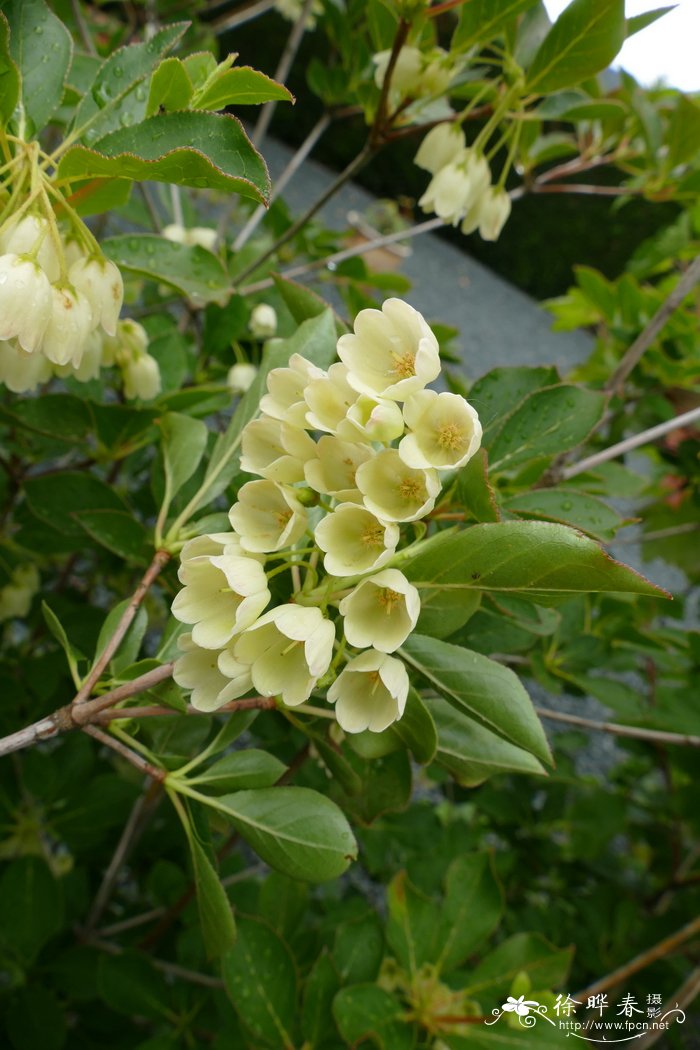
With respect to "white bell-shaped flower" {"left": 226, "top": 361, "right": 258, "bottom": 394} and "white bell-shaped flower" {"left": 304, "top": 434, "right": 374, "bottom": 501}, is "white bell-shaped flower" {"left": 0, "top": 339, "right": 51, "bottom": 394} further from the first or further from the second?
"white bell-shaped flower" {"left": 226, "top": 361, "right": 258, "bottom": 394}

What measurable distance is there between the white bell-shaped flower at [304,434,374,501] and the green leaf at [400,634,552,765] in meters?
0.12

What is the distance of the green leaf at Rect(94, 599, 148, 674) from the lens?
23.9 inches

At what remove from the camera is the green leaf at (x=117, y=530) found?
776 mm

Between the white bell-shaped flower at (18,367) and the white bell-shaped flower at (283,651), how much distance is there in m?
0.31

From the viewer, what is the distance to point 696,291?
1.73 meters

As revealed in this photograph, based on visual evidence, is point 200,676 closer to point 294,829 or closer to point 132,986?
point 294,829

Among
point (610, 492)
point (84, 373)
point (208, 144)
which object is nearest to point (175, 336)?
point (84, 373)

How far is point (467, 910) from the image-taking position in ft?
3.05

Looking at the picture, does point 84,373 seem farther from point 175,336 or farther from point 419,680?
point 419,680

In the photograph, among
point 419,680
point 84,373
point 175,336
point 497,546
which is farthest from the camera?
point 175,336

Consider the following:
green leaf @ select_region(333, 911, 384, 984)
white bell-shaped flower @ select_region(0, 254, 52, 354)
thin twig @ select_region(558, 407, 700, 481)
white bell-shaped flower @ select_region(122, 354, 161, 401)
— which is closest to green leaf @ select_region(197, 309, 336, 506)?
white bell-shaped flower @ select_region(0, 254, 52, 354)

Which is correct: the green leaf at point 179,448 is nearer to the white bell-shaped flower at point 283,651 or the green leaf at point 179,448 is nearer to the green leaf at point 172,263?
the green leaf at point 172,263

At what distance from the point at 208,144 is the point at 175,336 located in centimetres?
52

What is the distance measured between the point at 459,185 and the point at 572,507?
42 cm
